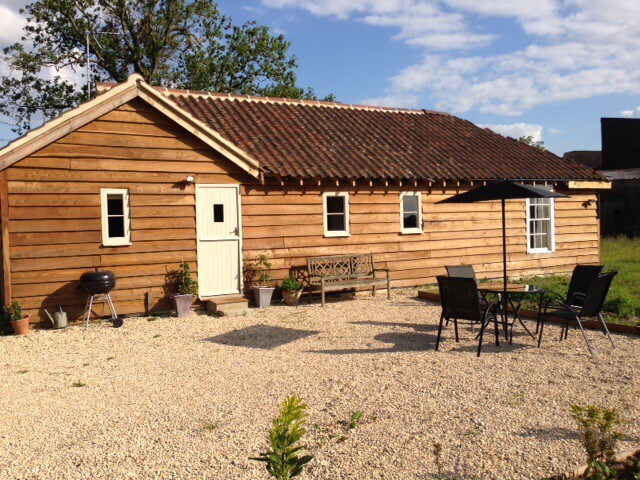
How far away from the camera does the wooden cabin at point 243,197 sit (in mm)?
10117

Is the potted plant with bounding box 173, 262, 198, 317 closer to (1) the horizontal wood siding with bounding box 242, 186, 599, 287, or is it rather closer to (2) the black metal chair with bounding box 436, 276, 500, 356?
(1) the horizontal wood siding with bounding box 242, 186, 599, 287

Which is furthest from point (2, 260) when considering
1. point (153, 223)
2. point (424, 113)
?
point (424, 113)

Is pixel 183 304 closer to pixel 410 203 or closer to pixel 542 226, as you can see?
pixel 410 203

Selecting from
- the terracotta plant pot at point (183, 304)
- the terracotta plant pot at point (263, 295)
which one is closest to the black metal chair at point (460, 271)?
the terracotta plant pot at point (263, 295)

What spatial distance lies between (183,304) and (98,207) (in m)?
2.50

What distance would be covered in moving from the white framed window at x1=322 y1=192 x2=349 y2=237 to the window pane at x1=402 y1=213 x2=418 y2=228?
1921 mm

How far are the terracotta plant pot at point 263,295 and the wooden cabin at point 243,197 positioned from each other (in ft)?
1.52

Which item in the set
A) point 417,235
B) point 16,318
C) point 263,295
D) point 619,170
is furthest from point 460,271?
point 619,170

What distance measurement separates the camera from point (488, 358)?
712 cm

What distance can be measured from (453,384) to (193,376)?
315 centimetres

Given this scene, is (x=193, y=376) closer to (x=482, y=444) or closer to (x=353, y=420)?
(x=353, y=420)

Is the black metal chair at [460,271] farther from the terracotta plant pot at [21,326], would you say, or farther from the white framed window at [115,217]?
the terracotta plant pot at [21,326]

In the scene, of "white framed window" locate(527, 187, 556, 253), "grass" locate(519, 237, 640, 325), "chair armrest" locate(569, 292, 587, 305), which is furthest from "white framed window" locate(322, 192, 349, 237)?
"white framed window" locate(527, 187, 556, 253)

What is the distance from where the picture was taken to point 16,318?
958 cm
